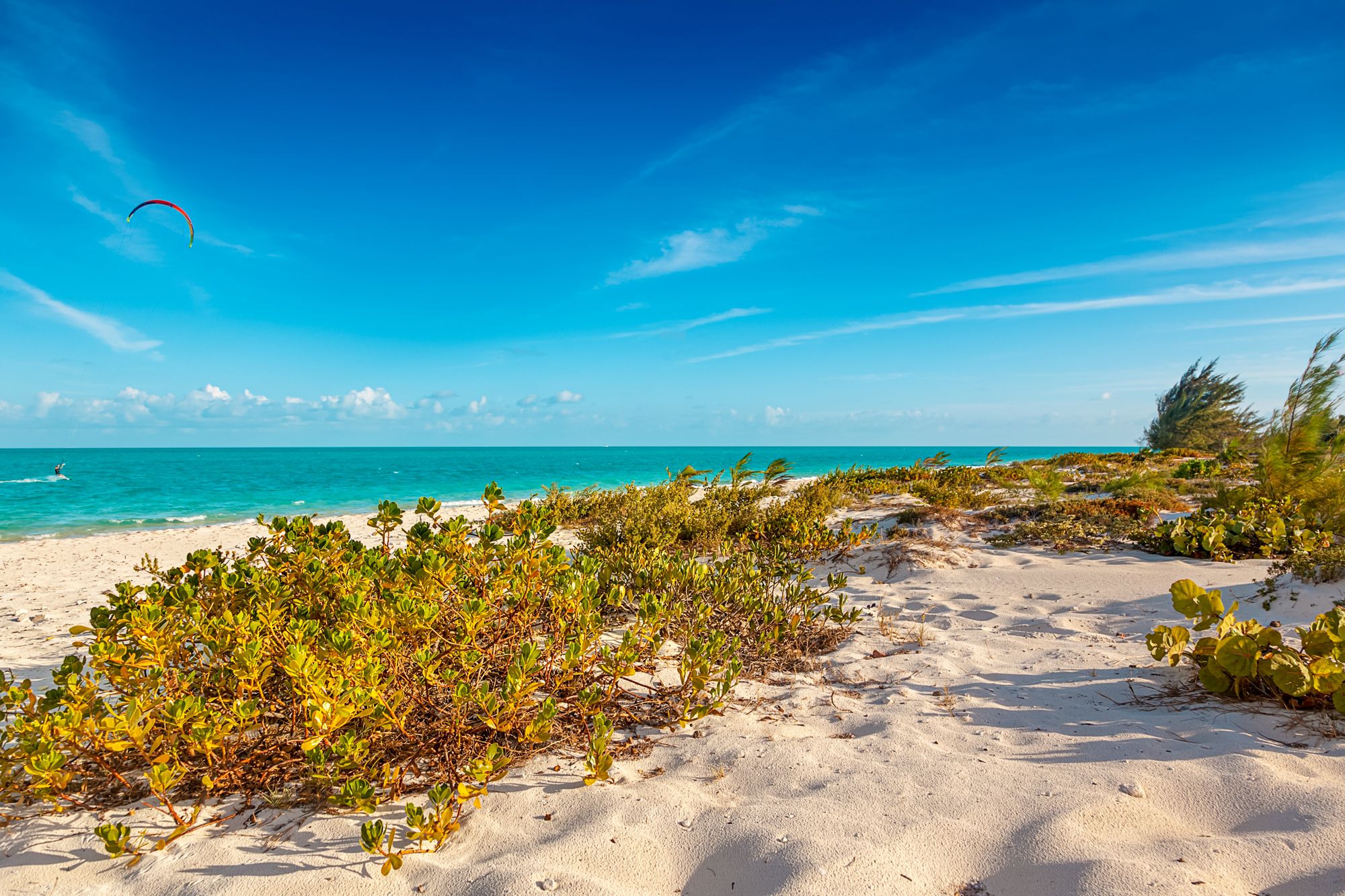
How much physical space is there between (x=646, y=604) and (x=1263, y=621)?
4.69 meters

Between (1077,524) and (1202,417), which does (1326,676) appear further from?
(1202,417)

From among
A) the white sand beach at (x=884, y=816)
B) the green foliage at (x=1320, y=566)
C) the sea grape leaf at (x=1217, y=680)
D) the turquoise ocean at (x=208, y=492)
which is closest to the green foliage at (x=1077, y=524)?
the green foliage at (x=1320, y=566)

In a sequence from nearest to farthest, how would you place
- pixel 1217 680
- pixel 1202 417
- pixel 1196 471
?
pixel 1217 680
pixel 1196 471
pixel 1202 417

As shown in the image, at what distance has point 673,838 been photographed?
91.0 inches

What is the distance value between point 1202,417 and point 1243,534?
69.6 ft

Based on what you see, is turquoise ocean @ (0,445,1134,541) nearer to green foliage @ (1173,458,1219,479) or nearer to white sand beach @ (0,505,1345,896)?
green foliage @ (1173,458,1219,479)

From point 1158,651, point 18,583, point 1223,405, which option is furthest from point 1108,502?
point 1223,405

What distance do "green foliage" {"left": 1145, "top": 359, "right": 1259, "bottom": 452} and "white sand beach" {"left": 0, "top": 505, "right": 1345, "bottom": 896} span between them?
23.9m

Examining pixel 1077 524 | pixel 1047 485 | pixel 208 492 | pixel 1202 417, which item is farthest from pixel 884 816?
pixel 208 492

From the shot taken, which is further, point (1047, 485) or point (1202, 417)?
point (1202, 417)

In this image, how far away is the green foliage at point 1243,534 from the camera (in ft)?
20.0

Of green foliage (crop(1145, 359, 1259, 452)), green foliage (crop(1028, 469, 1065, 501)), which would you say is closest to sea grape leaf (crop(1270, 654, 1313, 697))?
green foliage (crop(1028, 469, 1065, 501))

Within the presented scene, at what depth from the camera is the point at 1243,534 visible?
646cm

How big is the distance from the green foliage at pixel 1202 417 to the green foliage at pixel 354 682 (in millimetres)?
25546
